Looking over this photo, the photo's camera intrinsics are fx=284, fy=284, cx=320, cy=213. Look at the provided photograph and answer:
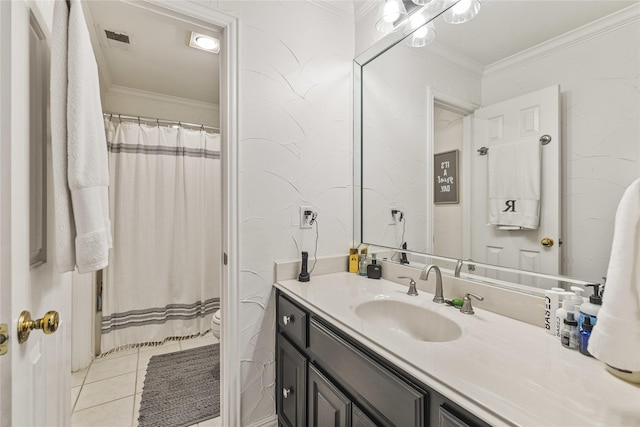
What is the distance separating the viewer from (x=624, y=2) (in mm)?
803

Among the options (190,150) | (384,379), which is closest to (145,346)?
(190,150)

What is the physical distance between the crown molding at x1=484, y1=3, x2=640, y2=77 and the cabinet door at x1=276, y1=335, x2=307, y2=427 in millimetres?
1378

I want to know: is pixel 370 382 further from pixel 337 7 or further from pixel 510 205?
pixel 337 7

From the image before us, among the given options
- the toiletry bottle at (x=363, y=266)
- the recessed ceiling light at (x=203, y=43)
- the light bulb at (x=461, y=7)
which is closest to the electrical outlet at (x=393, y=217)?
the toiletry bottle at (x=363, y=266)

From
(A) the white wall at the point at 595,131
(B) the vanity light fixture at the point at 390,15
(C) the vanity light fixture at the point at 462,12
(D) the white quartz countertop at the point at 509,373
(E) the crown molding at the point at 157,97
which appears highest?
(E) the crown molding at the point at 157,97

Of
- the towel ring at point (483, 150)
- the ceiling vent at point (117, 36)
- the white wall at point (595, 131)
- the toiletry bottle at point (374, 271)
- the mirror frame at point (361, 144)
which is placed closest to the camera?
the white wall at point (595, 131)

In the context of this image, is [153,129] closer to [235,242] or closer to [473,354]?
[235,242]

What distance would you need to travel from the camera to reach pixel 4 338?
0.50 m

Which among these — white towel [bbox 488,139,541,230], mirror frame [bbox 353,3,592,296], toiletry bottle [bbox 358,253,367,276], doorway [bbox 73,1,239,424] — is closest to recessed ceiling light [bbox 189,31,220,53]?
doorway [bbox 73,1,239,424]

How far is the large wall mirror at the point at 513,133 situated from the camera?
32.7 inches

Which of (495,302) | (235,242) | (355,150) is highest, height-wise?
(355,150)

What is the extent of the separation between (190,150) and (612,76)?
2.73 metres

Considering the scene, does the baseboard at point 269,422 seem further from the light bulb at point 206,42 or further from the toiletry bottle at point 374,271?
the light bulb at point 206,42

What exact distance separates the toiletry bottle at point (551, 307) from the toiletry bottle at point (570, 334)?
62 millimetres
